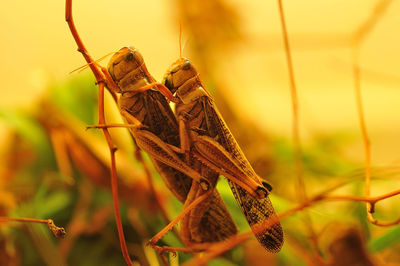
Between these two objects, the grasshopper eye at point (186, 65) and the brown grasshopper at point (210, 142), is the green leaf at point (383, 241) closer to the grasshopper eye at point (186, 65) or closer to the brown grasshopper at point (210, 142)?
the brown grasshopper at point (210, 142)

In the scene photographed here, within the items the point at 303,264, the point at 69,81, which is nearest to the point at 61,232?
the point at 303,264

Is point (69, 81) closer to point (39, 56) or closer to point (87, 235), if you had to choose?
point (39, 56)

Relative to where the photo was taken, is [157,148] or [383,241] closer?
[157,148]

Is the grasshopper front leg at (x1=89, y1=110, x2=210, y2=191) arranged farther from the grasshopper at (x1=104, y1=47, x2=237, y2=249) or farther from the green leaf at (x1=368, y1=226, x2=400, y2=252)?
the green leaf at (x1=368, y1=226, x2=400, y2=252)

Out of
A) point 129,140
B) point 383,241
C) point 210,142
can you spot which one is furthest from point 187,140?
point 129,140

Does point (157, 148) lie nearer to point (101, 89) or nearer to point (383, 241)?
point (101, 89)

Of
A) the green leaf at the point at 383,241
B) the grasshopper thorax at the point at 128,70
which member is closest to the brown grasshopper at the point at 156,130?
the grasshopper thorax at the point at 128,70
